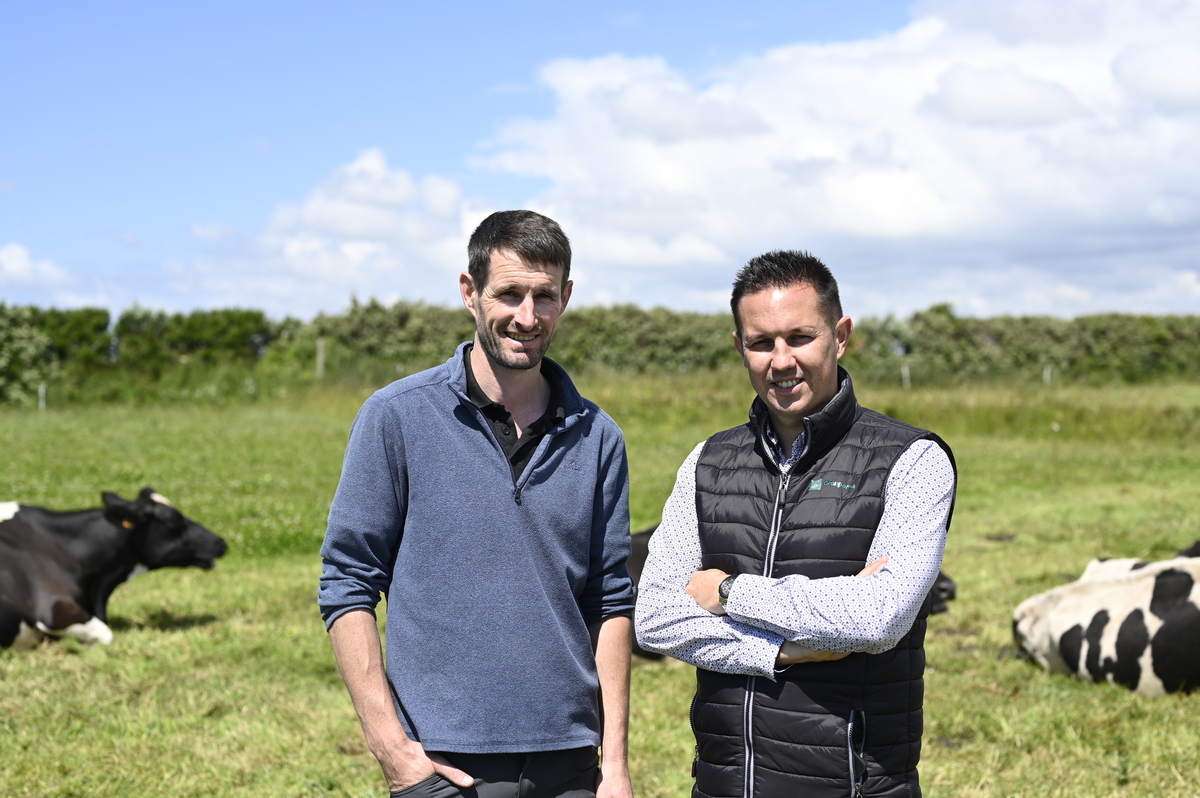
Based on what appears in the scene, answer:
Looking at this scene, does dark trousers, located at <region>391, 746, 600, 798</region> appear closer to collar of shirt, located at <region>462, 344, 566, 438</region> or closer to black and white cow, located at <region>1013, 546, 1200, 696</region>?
collar of shirt, located at <region>462, 344, 566, 438</region>

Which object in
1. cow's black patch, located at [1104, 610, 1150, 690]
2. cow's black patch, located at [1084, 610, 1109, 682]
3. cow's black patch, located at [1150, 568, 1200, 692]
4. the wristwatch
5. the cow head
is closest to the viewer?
the wristwatch

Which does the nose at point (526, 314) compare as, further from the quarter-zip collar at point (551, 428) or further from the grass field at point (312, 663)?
the grass field at point (312, 663)

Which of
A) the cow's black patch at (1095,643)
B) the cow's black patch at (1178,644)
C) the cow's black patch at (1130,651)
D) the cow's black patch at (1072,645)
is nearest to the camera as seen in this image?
the cow's black patch at (1178,644)

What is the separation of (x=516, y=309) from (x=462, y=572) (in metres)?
→ 0.69

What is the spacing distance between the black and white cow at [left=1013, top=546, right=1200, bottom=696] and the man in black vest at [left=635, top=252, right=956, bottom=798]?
403 centimetres

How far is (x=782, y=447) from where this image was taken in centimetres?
309

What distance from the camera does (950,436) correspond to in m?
20.3

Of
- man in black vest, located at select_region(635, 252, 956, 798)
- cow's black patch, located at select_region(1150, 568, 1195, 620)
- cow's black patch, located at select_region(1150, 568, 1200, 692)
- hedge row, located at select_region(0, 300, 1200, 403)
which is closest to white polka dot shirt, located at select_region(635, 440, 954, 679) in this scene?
man in black vest, located at select_region(635, 252, 956, 798)

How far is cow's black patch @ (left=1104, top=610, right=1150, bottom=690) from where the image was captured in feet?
20.5

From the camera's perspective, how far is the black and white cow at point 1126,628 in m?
6.14

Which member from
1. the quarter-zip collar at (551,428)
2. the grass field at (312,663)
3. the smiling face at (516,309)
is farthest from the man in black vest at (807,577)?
the grass field at (312,663)

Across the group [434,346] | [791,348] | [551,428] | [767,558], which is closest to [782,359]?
[791,348]

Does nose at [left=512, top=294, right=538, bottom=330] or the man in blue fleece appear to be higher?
nose at [left=512, top=294, right=538, bottom=330]

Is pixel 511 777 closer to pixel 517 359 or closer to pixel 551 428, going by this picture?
pixel 551 428
